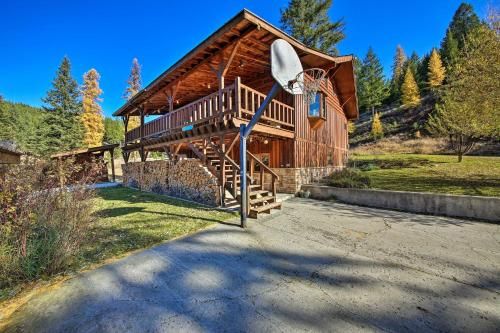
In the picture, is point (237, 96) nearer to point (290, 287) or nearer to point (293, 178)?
point (293, 178)

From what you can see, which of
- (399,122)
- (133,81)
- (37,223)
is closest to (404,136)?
(399,122)

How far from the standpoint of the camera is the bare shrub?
10.8 feet

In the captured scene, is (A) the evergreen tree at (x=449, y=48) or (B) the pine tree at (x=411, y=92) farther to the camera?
(B) the pine tree at (x=411, y=92)

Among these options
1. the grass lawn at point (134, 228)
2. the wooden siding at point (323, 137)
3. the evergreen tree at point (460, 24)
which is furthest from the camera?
the evergreen tree at point (460, 24)

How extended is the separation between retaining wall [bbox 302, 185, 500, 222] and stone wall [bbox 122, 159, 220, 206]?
4.93 meters

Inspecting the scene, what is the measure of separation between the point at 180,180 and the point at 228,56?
224 inches

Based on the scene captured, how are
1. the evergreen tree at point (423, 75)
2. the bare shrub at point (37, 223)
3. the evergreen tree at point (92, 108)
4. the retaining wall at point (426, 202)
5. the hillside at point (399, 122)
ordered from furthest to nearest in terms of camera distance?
1. the evergreen tree at point (423, 75)
2. the hillside at point (399, 122)
3. the evergreen tree at point (92, 108)
4. the retaining wall at point (426, 202)
5. the bare shrub at point (37, 223)

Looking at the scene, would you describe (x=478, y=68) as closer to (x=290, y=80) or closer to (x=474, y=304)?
(x=290, y=80)

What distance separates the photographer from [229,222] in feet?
20.2

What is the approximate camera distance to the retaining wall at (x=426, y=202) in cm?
626

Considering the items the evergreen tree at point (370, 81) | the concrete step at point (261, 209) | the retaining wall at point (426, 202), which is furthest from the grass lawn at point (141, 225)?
the evergreen tree at point (370, 81)

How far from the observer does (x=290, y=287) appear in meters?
3.15

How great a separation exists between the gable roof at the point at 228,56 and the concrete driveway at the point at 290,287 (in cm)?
599

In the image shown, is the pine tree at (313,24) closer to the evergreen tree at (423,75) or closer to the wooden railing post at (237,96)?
the wooden railing post at (237,96)
